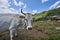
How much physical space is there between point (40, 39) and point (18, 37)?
1297 millimetres

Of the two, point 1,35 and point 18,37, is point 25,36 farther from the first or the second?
point 1,35

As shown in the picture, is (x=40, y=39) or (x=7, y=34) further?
(x=7, y=34)

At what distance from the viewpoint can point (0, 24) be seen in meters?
8.79

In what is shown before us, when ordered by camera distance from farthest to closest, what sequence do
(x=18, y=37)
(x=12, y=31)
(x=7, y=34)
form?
(x=7, y=34), (x=18, y=37), (x=12, y=31)

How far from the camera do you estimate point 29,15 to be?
9086 millimetres

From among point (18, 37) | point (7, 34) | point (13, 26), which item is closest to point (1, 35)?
point (7, 34)

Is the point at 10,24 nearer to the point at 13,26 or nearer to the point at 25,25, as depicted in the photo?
the point at 13,26

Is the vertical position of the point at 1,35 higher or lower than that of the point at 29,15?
lower

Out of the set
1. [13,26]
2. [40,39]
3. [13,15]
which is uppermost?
[13,15]

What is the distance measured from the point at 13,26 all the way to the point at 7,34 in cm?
186

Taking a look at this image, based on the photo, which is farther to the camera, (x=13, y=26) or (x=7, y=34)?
(x=7, y=34)

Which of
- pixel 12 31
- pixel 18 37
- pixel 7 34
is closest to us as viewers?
pixel 12 31

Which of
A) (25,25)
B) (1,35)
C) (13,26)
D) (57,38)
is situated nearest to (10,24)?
(13,26)

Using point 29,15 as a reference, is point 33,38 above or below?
below
